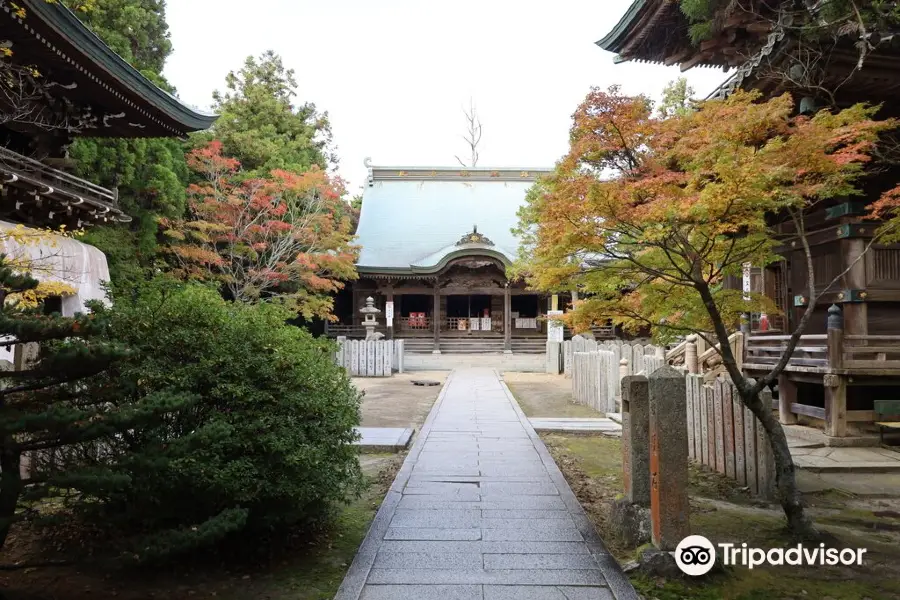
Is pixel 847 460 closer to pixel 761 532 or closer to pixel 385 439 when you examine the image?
pixel 761 532

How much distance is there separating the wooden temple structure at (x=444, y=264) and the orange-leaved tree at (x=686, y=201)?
1624 centimetres

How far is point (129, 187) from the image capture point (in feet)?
51.0

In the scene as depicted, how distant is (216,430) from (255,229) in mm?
15091

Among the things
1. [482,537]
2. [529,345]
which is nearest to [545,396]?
[482,537]

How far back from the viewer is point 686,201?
12.5ft

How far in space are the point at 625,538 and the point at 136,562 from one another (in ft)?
10.5

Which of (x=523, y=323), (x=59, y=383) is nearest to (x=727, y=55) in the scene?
(x=59, y=383)

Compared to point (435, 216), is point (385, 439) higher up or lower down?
lower down


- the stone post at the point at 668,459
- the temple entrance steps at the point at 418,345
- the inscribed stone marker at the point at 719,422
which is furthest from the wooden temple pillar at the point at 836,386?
the temple entrance steps at the point at 418,345

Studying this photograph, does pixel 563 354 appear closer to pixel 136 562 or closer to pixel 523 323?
pixel 523 323

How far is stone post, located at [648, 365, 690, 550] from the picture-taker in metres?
3.54

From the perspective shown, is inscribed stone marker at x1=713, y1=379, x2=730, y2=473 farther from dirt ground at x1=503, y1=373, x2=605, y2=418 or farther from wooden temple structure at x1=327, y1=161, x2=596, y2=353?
wooden temple structure at x1=327, y1=161, x2=596, y2=353

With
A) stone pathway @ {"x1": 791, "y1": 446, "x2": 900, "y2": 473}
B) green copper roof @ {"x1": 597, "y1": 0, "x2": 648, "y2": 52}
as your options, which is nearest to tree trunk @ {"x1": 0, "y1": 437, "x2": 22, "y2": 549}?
stone pathway @ {"x1": 791, "y1": 446, "x2": 900, "y2": 473}

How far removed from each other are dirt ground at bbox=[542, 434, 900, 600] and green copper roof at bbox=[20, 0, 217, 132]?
29.2ft
